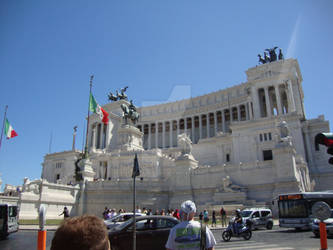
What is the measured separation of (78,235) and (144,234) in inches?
323

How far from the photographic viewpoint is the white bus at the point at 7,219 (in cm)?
1544

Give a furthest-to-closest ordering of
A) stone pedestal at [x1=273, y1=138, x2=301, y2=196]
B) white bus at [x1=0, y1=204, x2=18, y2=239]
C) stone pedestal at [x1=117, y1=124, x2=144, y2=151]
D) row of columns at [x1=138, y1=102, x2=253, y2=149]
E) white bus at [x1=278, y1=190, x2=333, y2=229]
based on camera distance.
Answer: row of columns at [x1=138, y1=102, x2=253, y2=149] < stone pedestal at [x1=117, y1=124, x2=144, y2=151] < stone pedestal at [x1=273, y1=138, x2=301, y2=196] < white bus at [x1=278, y1=190, x2=333, y2=229] < white bus at [x1=0, y1=204, x2=18, y2=239]

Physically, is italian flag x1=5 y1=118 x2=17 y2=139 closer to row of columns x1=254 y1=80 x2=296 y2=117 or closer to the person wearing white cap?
the person wearing white cap

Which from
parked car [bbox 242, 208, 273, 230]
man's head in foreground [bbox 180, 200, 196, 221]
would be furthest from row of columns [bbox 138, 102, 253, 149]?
man's head in foreground [bbox 180, 200, 196, 221]

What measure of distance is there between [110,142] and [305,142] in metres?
45.7

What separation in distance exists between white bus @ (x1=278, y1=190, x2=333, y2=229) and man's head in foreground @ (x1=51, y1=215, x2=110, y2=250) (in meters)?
18.8

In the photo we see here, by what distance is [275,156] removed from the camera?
29.3m

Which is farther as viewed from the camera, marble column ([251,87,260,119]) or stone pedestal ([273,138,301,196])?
marble column ([251,87,260,119])

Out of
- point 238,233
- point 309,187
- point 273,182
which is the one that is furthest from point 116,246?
point 309,187

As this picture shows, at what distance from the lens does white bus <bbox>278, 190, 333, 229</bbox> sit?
17.8 m

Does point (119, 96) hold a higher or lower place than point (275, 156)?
higher

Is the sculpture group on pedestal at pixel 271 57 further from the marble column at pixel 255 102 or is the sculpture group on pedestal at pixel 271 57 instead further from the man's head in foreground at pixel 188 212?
the man's head in foreground at pixel 188 212

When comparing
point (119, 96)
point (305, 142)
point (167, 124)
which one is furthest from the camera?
point (167, 124)

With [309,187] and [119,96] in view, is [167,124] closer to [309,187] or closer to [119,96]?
[119,96]
